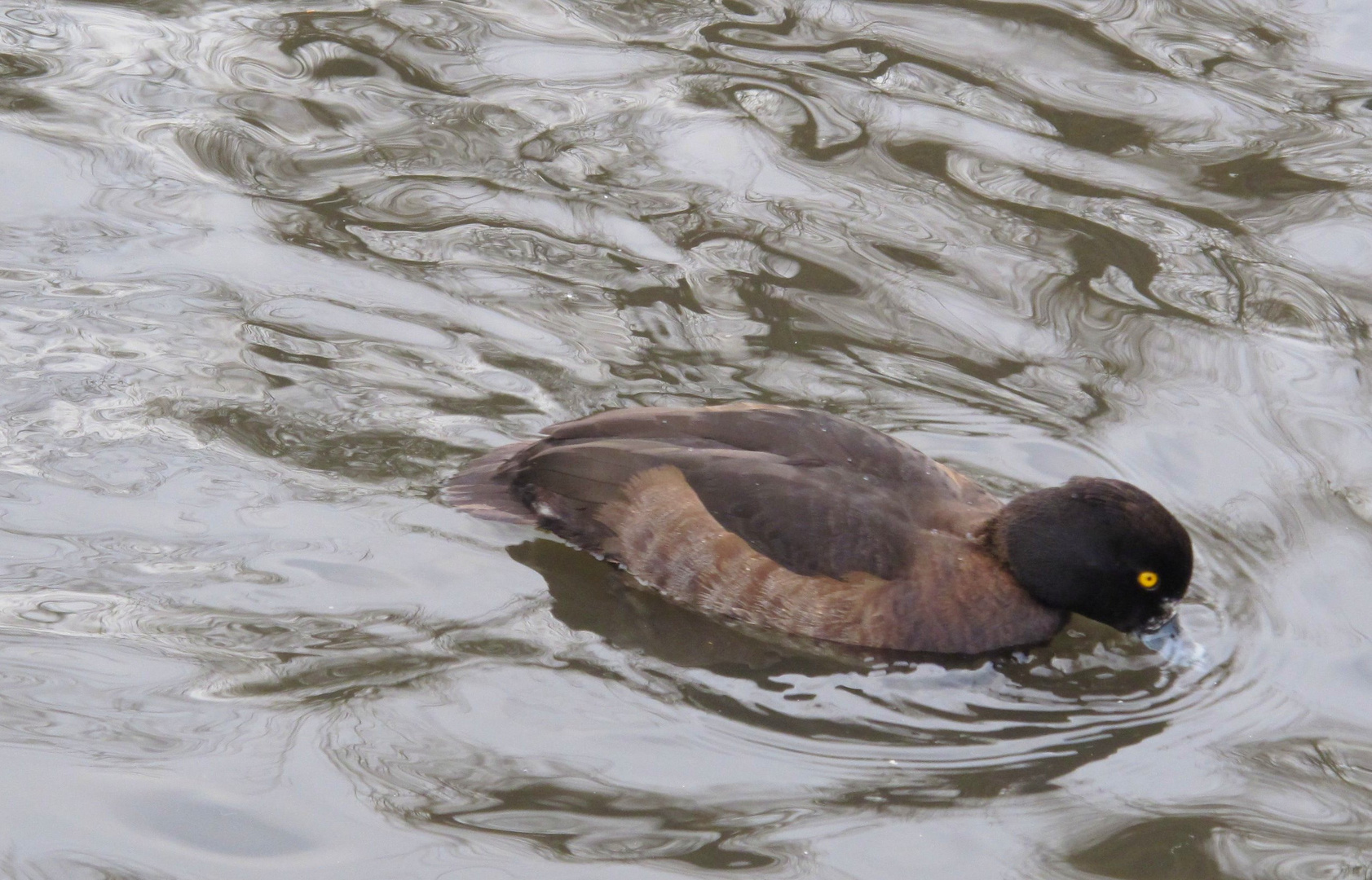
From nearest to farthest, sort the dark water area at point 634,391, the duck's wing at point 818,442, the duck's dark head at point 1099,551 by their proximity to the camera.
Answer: the dark water area at point 634,391 → the duck's dark head at point 1099,551 → the duck's wing at point 818,442

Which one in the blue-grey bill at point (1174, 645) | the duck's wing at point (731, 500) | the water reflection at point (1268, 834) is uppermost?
the duck's wing at point (731, 500)

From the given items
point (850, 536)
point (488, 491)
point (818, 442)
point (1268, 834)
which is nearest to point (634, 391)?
point (488, 491)

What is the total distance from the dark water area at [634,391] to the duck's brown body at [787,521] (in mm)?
152

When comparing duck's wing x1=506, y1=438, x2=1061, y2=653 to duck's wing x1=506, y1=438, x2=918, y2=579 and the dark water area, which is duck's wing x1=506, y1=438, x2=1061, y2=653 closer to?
duck's wing x1=506, y1=438, x2=918, y2=579

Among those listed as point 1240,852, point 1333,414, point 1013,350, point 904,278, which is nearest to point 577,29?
point 904,278

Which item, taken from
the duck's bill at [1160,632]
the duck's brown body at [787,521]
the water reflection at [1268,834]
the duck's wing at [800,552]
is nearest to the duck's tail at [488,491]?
the duck's brown body at [787,521]

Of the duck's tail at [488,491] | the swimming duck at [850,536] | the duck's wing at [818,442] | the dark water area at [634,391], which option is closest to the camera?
the dark water area at [634,391]

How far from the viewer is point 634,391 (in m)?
6.88

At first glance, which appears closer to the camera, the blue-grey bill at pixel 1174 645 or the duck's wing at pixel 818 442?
the blue-grey bill at pixel 1174 645

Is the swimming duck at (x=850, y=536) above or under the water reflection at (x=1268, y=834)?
above

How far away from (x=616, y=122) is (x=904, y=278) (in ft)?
6.50

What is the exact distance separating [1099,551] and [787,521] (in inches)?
43.5

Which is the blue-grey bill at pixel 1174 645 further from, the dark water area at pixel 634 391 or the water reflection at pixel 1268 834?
the water reflection at pixel 1268 834

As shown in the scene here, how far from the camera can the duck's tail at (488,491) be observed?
20.1 feet
